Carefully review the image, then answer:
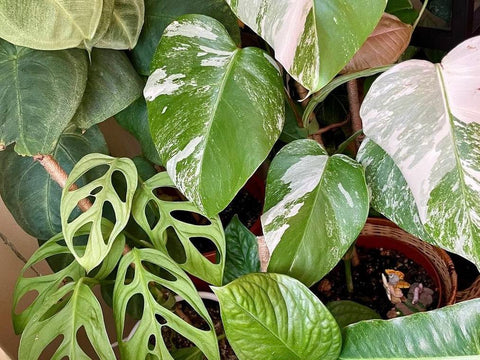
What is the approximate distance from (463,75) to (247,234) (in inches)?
17.0

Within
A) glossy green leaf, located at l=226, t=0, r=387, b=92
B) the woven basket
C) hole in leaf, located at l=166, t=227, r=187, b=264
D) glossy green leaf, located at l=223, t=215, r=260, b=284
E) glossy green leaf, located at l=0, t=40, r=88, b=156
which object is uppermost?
glossy green leaf, located at l=0, t=40, r=88, b=156

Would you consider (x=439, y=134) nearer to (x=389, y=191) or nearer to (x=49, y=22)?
(x=389, y=191)

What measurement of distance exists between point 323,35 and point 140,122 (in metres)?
0.41

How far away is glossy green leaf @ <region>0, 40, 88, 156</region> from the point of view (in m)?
0.63

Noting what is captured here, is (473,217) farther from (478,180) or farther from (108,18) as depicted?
(108,18)

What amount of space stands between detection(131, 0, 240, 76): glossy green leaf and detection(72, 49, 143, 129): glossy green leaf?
0.22ft

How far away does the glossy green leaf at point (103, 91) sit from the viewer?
0.72 meters

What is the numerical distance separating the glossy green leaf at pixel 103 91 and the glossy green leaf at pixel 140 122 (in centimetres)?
10

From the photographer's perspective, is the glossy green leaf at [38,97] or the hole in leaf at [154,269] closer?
the glossy green leaf at [38,97]

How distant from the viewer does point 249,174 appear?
629mm

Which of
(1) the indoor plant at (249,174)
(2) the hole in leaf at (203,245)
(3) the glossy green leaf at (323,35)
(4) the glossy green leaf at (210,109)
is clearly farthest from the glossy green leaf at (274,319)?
(2) the hole in leaf at (203,245)

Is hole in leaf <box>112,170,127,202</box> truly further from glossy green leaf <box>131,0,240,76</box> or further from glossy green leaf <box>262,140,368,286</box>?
glossy green leaf <box>262,140,368,286</box>

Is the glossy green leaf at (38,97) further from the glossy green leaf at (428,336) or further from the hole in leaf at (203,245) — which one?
the hole in leaf at (203,245)

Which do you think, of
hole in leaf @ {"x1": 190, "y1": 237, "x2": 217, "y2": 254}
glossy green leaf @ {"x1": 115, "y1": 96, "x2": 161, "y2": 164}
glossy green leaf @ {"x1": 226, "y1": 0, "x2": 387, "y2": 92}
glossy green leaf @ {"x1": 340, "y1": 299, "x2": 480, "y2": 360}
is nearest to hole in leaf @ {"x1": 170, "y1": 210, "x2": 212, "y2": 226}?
hole in leaf @ {"x1": 190, "y1": 237, "x2": 217, "y2": 254}
